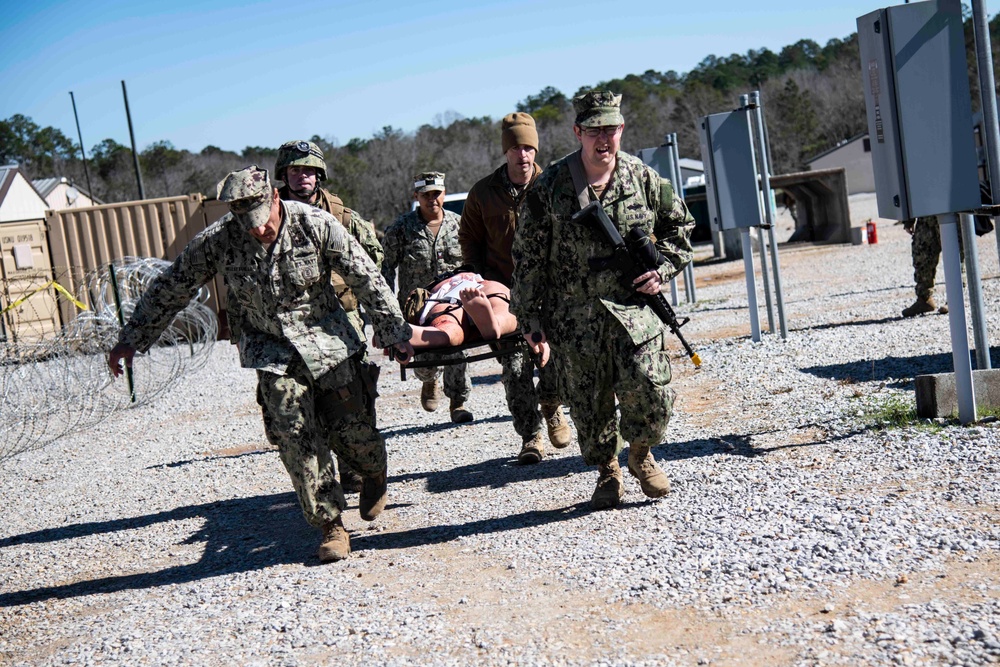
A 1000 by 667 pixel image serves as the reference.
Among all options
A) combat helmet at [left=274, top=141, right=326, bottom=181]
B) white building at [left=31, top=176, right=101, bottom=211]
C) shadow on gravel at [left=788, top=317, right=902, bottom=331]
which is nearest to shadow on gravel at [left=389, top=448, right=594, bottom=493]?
combat helmet at [left=274, top=141, right=326, bottom=181]

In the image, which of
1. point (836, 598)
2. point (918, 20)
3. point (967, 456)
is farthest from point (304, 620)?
point (918, 20)

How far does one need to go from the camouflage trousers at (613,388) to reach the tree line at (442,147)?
56.7 metres

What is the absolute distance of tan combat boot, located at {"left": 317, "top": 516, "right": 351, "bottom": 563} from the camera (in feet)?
18.2

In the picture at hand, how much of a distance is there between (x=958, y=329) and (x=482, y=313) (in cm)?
275

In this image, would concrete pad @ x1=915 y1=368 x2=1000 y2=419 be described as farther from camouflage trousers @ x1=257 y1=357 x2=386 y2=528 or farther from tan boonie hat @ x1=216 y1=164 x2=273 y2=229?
tan boonie hat @ x1=216 y1=164 x2=273 y2=229

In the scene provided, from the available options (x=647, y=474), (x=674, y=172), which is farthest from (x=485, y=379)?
(x=647, y=474)

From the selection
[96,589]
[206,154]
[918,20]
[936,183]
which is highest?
[206,154]

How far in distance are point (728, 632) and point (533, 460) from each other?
11.1 ft

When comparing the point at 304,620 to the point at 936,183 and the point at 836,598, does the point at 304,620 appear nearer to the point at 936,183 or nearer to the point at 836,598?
the point at 836,598

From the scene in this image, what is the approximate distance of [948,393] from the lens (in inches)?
264

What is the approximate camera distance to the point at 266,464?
342 inches

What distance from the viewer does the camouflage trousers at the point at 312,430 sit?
547cm

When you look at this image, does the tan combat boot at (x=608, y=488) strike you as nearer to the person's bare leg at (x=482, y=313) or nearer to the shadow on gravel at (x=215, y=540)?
the person's bare leg at (x=482, y=313)

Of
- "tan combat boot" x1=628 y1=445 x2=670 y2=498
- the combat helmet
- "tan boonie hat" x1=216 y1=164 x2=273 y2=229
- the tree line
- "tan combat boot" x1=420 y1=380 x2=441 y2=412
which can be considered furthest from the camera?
the tree line
